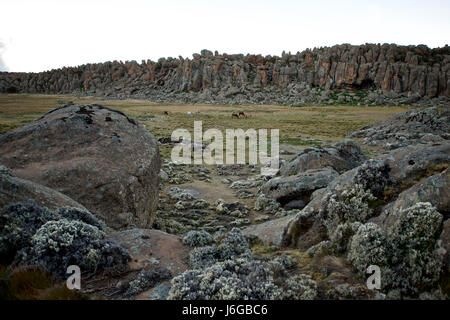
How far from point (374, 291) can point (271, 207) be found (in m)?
7.17

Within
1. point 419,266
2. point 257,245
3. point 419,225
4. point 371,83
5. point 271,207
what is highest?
point 371,83

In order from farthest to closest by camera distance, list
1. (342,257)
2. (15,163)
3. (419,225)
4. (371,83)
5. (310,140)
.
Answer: (371,83) < (310,140) < (15,163) < (342,257) < (419,225)

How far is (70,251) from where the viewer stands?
4352 mm

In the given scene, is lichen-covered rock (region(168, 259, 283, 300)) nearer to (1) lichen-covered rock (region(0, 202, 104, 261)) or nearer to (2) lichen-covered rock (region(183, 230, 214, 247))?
(2) lichen-covered rock (region(183, 230, 214, 247))

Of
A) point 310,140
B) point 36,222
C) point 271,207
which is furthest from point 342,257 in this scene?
point 310,140

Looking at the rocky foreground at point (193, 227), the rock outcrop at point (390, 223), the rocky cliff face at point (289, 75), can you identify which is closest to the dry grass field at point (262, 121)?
the rocky foreground at point (193, 227)

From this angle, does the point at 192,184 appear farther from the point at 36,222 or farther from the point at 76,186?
the point at 36,222

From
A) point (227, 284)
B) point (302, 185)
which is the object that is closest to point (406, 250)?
point (227, 284)

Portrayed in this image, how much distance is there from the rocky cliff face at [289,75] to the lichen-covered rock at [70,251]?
78268 millimetres

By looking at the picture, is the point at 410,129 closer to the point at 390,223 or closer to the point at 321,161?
the point at 321,161

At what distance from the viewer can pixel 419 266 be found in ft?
Answer: 11.9

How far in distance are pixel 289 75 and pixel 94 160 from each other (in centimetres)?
9424
